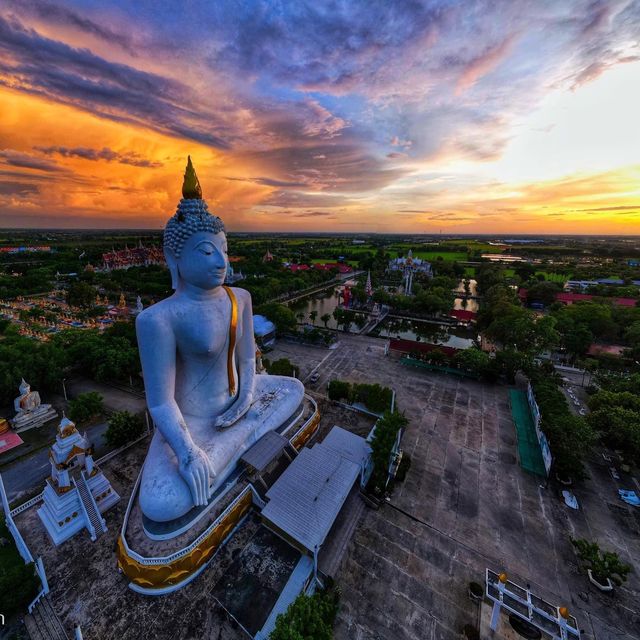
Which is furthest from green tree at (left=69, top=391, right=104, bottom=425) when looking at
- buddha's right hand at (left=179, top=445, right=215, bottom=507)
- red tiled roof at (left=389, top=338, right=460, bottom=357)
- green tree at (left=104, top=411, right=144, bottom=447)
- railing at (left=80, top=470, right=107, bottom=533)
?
red tiled roof at (left=389, top=338, right=460, bottom=357)

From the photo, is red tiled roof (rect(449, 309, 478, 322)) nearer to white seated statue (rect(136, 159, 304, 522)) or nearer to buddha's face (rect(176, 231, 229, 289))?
white seated statue (rect(136, 159, 304, 522))

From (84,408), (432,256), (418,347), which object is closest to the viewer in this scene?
(84,408)

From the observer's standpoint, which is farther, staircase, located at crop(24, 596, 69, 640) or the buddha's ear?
the buddha's ear

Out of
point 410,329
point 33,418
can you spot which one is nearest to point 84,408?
point 33,418

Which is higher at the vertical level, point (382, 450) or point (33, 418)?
point (382, 450)

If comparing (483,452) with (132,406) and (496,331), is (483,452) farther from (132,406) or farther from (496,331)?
(132,406)

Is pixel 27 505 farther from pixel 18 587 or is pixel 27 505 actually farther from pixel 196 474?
pixel 196 474

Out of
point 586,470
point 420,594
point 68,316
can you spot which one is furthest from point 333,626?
point 68,316
